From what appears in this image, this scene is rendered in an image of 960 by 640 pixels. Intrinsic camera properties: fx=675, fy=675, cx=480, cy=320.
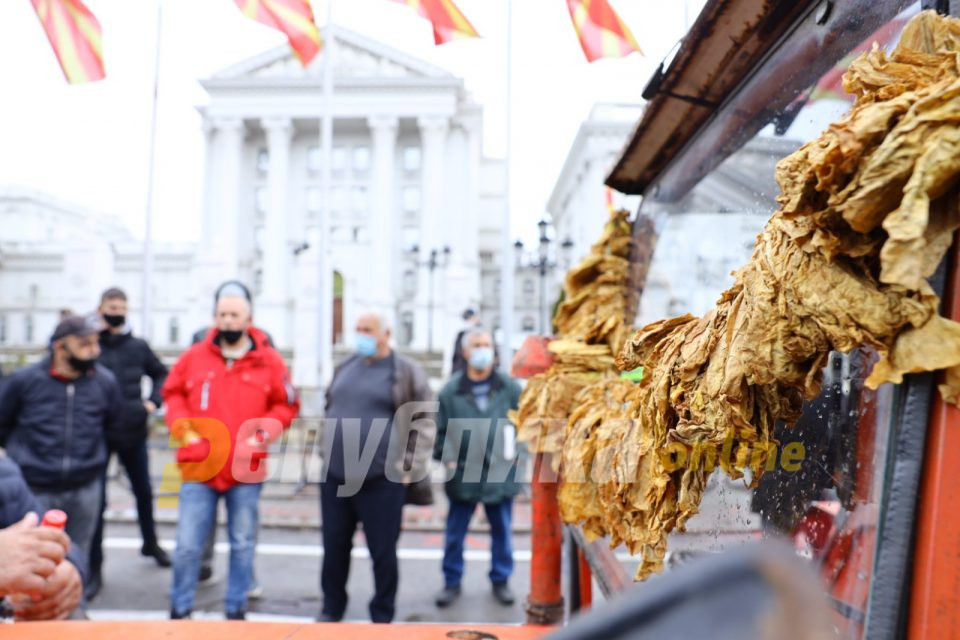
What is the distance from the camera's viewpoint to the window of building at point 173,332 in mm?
49406

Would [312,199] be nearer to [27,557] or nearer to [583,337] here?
[583,337]

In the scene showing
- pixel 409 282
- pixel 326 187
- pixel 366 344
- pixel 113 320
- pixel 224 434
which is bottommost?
pixel 224 434

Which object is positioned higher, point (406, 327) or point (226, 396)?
point (406, 327)

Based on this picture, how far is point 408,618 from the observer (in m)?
4.93

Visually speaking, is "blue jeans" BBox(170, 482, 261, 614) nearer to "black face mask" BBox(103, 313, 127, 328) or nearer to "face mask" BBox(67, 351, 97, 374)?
"face mask" BBox(67, 351, 97, 374)

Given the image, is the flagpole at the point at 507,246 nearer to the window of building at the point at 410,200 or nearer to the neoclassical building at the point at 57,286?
the neoclassical building at the point at 57,286

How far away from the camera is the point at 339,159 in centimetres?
4809

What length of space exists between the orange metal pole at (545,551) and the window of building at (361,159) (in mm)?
47453

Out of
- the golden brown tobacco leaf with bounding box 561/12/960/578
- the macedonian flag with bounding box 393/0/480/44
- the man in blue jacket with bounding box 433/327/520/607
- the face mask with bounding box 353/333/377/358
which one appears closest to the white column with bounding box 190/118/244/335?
the man in blue jacket with bounding box 433/327/520/607

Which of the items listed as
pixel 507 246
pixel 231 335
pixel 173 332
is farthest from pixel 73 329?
pixel 173 332

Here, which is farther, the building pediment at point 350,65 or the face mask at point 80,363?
the building pediment at point 350,65

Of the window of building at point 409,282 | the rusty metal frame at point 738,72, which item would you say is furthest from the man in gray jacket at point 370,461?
the window of building at point 409,282

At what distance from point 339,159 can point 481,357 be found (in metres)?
45.3

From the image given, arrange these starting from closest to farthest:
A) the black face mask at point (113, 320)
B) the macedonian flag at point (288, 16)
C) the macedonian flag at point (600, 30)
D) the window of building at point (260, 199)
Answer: the macedonian flag at point (600, 30)
the macedonian flag at point (288, 16)
the black face mask at point (113, 320)
the window of building at point (260, 199)
